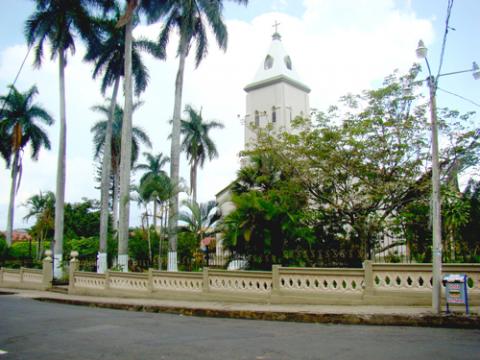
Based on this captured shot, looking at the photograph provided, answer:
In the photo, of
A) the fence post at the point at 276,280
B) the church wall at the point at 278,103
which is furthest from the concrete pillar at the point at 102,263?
the church wall at the point at 278,103

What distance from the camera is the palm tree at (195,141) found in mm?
35594

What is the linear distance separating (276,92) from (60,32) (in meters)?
22.5

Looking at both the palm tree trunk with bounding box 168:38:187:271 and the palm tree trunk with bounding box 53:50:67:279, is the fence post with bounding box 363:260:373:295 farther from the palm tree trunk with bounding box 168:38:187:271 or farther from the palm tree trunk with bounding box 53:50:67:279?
the palm tree trunk with bounding box 53:50:67:279

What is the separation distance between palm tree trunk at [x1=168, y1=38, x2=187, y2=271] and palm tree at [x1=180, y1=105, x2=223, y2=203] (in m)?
13.7

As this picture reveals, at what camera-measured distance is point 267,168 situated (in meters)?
17.8

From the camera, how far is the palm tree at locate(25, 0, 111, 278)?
78.2 feet

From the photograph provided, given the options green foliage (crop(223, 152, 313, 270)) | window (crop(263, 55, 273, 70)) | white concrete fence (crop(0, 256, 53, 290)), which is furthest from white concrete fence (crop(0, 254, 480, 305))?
window (crop(263, 55, 273, 70))

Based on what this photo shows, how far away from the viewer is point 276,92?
4166cm

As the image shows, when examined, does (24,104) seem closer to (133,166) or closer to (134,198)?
(133,166)

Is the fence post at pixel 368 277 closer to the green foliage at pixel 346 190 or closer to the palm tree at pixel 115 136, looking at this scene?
the green foliage at pixel 346 190

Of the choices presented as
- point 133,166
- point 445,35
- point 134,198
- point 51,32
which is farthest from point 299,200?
point 133,166

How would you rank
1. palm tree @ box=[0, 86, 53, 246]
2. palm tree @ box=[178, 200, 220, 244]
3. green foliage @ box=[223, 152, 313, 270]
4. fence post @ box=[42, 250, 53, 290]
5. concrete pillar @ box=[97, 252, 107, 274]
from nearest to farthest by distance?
green foliage @ box=[223, 152, 313, 270] < palm tree @ box=[178, 200, 220, 244] < fence post @ box=[42, 250, 53, 290] < concrete pillar @ box=[97, 252, 107, 274] < palm tree @ box=[0, 86, 53, 246]

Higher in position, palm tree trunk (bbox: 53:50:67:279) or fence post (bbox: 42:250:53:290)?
palm tree trunk (bbox: 53:50:67:279)

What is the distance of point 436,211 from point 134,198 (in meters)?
12.5
